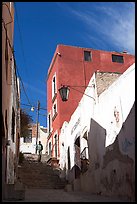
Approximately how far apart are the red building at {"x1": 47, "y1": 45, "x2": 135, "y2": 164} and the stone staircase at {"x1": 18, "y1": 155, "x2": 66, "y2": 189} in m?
3.86

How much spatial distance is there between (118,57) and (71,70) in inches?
185

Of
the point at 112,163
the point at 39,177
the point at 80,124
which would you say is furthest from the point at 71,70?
the point at 112,163

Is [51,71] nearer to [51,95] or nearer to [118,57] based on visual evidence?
[51,95]

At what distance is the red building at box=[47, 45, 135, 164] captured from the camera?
24.2 meters

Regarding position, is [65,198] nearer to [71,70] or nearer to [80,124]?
[80,124]

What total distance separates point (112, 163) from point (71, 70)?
48.3 ft

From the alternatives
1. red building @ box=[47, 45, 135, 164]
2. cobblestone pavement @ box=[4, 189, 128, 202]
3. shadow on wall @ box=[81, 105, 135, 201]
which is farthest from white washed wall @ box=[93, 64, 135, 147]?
red building @ box=[47, 45, 135, 164]

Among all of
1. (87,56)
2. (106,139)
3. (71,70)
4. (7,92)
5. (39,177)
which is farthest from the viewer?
(87,56)

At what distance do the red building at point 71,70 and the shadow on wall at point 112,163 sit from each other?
932 centimetres

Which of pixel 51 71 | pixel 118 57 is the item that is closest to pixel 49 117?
pixel 51 71

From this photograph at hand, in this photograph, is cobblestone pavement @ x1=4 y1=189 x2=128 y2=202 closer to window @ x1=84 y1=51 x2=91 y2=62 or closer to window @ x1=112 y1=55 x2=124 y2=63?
window @ x1=84 y1=51 x2=91 y2=62

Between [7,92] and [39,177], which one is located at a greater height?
[7,92]

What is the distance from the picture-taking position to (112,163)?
11.4 meters

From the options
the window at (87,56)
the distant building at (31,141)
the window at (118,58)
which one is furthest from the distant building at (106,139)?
the distant building at (31,141)
